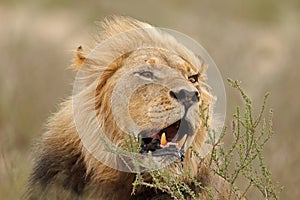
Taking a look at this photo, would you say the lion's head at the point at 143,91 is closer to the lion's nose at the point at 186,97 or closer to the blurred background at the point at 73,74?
the lion's nose at the point at 186,97

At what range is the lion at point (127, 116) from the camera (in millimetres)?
5570

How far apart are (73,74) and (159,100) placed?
8.10 feet

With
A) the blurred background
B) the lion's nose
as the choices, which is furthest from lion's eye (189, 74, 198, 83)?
the blurred background

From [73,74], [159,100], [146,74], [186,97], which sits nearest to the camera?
[186,97]

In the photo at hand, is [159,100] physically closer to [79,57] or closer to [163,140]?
[163,140]

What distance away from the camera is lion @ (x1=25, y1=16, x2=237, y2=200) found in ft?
18.3

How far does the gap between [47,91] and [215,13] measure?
6433 mm

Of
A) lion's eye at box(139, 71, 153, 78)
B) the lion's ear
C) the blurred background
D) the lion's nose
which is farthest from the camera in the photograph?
the blurred background

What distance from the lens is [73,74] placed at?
796 cm

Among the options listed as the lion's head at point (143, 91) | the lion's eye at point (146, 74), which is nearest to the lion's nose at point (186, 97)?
the lion's head at point (143, 91)

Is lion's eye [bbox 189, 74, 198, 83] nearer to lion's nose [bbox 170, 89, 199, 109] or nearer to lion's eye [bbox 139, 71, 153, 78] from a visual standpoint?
lion's eye [bbox 139, 71, 153, 78]

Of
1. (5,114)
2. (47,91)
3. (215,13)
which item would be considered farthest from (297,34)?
(5,114)

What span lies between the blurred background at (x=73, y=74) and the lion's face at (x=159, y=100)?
610 mm

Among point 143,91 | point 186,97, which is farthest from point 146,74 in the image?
point 186,97
